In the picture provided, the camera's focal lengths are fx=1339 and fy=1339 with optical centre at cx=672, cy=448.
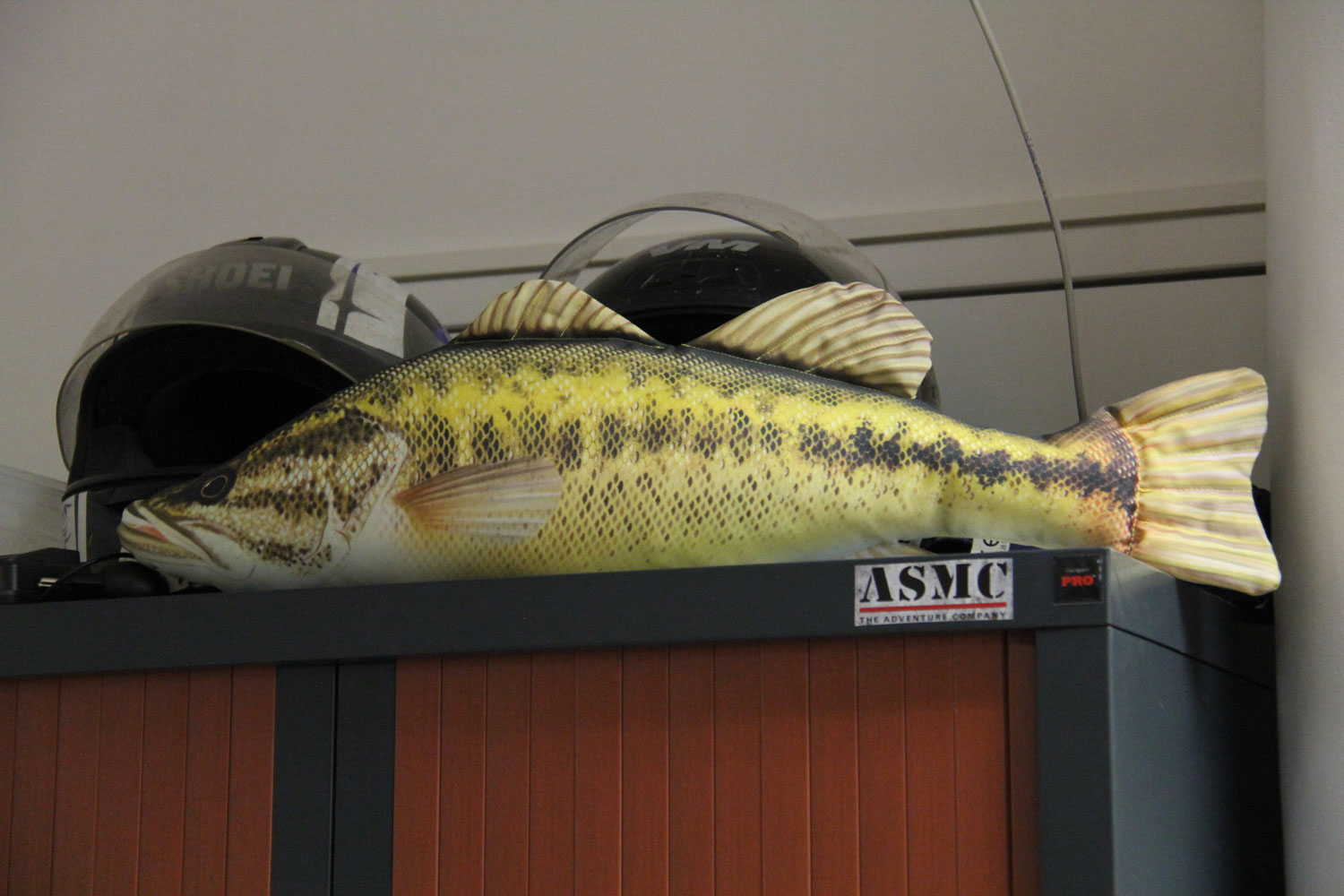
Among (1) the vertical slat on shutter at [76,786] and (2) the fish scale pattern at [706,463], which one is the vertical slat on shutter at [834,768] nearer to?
(2) the fish scale pattern at [706,463]

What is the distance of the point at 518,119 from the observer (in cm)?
154

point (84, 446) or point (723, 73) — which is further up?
point (723, 73)

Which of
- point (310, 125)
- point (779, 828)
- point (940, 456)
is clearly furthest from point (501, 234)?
point (779, 828)

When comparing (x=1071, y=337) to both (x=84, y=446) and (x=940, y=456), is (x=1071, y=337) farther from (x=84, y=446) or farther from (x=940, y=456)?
(x=84, y=446)

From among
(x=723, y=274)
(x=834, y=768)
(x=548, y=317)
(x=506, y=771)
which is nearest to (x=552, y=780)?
(x=506, y=771)

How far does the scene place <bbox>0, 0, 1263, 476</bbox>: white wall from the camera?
1315mm

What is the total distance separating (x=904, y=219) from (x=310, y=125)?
0.74 m

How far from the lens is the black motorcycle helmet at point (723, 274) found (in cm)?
94

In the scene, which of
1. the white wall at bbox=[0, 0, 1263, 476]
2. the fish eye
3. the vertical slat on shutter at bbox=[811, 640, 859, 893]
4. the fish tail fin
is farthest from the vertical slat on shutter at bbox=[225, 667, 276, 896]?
the white wall at bbox=[0, 0, 1263, 476]

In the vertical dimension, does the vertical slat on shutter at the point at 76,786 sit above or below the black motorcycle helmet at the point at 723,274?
below

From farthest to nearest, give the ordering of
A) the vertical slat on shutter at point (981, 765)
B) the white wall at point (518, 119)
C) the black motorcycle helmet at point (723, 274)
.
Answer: the white wall at point (518, 119) → the black motorcycle helmet at point (723, 274) → the vertical slat on shutter at point (981, 765)

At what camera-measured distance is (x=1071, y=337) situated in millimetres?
1143

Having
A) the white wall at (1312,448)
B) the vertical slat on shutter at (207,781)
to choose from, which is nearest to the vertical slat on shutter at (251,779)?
the vertical slat on shutter at (207,781)

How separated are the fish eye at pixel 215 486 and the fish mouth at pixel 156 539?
3 centimetres
